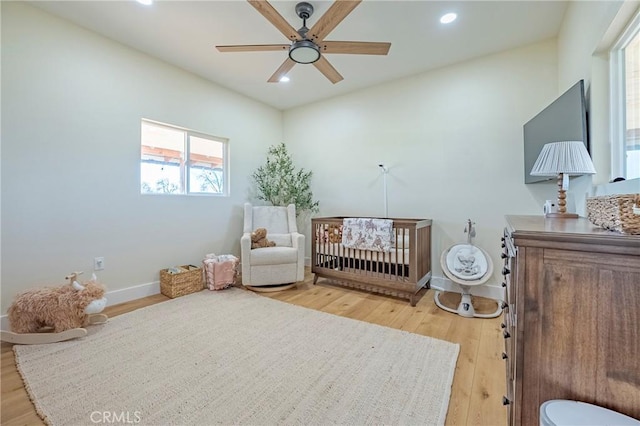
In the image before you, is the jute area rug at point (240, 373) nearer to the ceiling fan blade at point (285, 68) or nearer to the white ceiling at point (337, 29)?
the ceiling fan blade at point (285, 68)

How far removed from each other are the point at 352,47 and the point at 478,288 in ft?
9.27

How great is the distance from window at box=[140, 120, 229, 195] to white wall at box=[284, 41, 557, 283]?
5.36 feet

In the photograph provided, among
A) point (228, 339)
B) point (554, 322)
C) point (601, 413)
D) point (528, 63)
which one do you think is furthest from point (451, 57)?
point (228, 339)

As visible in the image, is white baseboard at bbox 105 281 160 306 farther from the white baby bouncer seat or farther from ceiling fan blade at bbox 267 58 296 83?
the white baby bouncer seat

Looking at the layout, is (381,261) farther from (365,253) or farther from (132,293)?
(132,293)

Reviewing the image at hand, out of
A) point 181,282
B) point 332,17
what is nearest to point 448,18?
point 332,17

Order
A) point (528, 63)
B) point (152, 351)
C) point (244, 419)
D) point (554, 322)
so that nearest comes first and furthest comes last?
point (554, 322), point (244, 419), point (152, 351), point (528, 63)

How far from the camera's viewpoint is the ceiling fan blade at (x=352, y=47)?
2037 millimetres

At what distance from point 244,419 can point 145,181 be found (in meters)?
2.78

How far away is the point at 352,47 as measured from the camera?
6.89ft

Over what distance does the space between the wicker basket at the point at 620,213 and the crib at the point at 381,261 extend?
1814 mm

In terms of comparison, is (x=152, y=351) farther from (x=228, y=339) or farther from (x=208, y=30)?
(x=208, y=30)

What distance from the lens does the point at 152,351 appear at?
187 cm

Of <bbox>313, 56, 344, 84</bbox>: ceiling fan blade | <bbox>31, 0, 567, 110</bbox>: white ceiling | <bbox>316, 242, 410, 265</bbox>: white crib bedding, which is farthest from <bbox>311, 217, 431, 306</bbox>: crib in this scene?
<bbox>31, 0, 567, 110</bbox>: white ceiling
